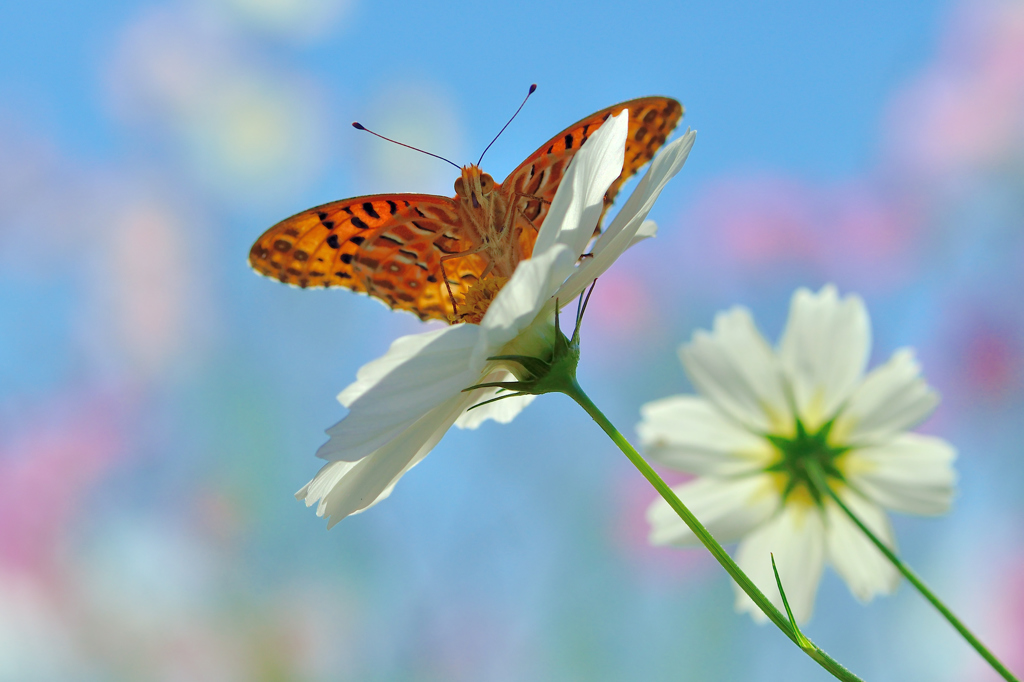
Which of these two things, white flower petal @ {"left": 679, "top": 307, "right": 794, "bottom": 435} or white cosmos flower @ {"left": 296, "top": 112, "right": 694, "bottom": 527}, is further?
white flower petal @ {"left": 679, "top": 307, "right": 794, "bottom": 435}

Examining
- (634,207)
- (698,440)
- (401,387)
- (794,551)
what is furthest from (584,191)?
(794,551)

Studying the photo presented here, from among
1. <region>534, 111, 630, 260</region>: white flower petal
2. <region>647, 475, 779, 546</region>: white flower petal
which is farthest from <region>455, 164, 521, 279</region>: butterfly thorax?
<region>647, 475, 779, 546</region>: white flower petal

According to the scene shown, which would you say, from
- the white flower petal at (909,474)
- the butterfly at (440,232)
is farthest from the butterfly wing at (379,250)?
the white flower petal at (909,474)

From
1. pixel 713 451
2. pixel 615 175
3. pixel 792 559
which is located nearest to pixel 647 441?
pixel 713 451

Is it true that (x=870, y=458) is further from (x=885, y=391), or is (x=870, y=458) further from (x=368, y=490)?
(x=368, y=490)

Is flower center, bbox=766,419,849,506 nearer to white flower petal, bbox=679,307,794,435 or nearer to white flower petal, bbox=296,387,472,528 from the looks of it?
white flower petal, bbox=679,307,794,435

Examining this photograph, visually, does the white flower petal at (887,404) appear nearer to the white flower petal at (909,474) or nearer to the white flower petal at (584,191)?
the white flower petal at (909,474)
